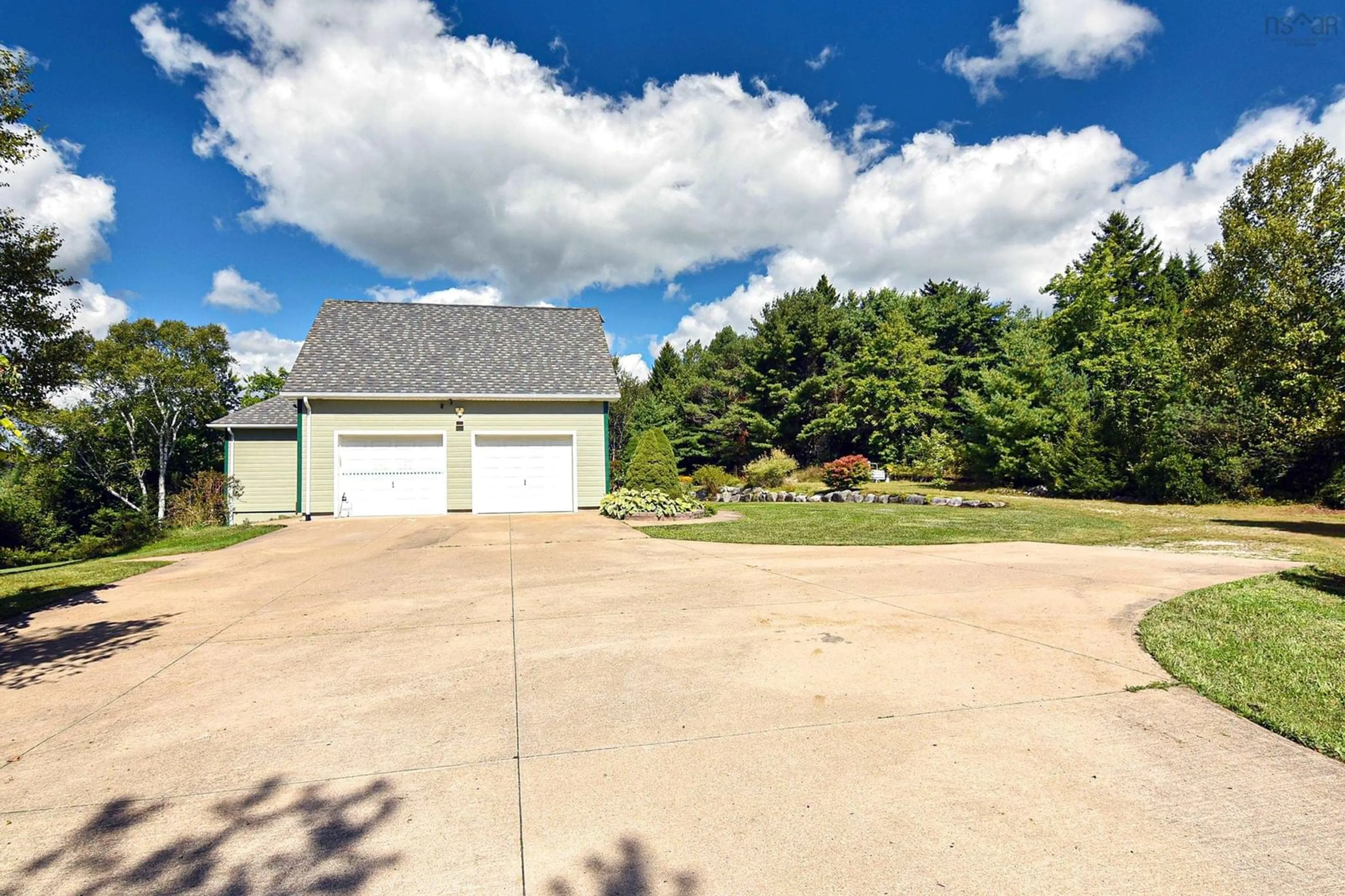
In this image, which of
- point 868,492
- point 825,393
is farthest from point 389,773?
point 825,393

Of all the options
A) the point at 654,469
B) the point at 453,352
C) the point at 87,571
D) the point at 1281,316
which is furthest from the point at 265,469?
the point at 1281,316

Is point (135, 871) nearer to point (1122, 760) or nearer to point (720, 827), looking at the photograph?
point (720, 827)

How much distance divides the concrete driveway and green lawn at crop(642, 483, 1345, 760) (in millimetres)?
310

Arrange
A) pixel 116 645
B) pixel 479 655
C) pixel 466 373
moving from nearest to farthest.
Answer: pixel 479 655, pixel 116 645, pixel 466 373

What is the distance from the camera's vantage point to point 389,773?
283 centimetres

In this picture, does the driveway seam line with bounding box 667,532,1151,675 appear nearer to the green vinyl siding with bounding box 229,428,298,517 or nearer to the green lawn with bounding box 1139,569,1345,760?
the green lawn with bounding box 1139,569,1345,760

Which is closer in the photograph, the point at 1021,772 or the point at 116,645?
the point at 1021,772

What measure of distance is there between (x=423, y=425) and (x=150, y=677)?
478 inches

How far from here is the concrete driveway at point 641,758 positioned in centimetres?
218

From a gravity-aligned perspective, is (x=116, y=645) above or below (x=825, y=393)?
below

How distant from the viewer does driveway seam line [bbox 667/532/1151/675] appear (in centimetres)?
413

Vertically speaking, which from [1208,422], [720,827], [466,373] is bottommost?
[720,827]

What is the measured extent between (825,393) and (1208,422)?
Answer: 52.2 feet

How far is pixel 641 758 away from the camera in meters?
2.96
